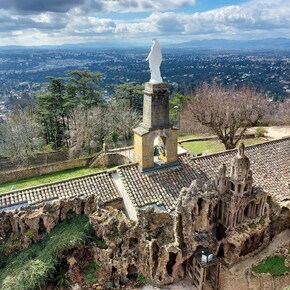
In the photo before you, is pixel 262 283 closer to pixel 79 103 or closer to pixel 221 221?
pixel 221 221

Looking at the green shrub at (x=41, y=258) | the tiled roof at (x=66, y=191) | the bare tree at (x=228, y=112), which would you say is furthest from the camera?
the bare tree at (x=228, y=112)

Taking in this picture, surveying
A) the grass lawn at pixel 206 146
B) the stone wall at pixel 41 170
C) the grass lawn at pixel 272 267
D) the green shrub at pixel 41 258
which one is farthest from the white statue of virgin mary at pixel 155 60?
the grass lawn at pixel 206 146

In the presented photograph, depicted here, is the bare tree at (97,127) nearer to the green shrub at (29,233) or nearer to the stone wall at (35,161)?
the stone wall at (35,161)

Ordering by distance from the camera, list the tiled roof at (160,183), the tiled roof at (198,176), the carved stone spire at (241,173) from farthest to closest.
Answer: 1. the tiled roof at (198,176)
2. the tiled roof at (160,183)
3. the carved stone spire at (241,173)

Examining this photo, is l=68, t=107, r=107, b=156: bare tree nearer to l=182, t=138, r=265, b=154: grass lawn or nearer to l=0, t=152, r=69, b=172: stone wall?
l=0, t=152, r=69, b=172: stone wall

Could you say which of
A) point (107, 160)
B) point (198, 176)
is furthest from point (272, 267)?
point (107, 160)

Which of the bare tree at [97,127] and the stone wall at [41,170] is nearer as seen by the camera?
the stone wall at [41,170]

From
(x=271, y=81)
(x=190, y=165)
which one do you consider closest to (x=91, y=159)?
(x=190, y=165)
